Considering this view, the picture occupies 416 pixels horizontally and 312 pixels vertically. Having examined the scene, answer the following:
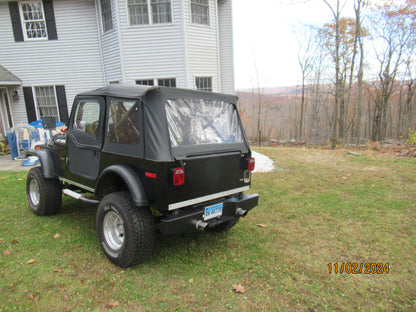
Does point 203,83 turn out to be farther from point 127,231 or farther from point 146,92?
point 127,231

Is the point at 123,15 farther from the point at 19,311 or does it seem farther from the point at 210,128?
the point at 19,311

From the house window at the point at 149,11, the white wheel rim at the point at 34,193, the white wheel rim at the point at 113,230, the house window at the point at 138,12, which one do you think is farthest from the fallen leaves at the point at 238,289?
the house window at the point at 138,12

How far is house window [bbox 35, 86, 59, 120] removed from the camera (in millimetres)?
11664

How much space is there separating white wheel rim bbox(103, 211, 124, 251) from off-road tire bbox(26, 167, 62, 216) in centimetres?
180

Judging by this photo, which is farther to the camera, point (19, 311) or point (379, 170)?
point (379, 170)

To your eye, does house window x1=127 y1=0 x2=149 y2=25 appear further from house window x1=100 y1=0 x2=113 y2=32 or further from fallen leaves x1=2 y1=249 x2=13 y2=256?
fallen leaves x1=2 y1=249 x2=13 y2=256

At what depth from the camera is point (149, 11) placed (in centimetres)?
1016

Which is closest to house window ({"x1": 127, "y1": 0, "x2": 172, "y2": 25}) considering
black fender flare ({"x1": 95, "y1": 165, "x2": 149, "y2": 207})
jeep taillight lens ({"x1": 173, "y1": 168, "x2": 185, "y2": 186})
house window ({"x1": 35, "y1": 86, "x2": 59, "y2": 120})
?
house window ({"x1": 35, "y1": 86, "x2": 59, "y2": 120})

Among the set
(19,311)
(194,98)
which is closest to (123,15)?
(194,98)

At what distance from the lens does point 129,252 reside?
9.56 feet

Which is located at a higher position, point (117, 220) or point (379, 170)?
point (117, 220)

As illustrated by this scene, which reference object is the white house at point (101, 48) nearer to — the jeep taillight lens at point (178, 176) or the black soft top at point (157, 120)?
the black soft top at point (157, 120)

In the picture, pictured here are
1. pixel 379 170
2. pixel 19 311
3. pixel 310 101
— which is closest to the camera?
pixel 19 311

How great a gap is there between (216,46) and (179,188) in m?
9.74
